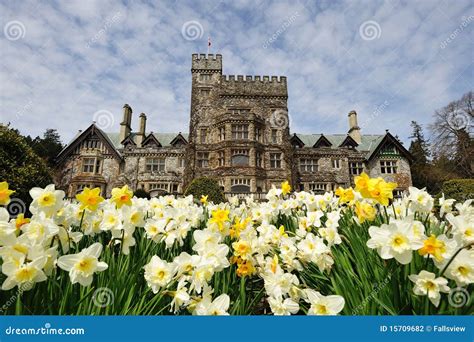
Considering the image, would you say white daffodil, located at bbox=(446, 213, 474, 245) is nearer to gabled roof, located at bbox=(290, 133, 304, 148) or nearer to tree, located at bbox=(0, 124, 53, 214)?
tree, located at bbox=(0, 124, 53, 214)

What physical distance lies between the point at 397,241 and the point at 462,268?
12.9 inches

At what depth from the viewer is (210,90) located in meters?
26.0

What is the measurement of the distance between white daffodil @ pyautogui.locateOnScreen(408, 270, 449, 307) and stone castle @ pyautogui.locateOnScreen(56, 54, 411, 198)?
2107 centimetres

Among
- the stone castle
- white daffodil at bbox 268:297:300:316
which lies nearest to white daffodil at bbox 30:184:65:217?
white daffodil at bbox 268:297:300:316

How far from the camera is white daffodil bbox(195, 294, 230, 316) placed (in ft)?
4.49

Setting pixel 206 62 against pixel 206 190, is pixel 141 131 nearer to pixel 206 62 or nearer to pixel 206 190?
pixel 206 62

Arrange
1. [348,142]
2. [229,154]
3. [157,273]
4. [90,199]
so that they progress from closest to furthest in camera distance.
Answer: [157,273] < [90,199] < [229,154] < [348,142]

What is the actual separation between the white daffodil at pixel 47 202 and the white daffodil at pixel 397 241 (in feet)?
6.44

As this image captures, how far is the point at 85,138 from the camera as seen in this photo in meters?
27.5

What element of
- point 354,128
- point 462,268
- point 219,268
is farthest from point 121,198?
point 354,128

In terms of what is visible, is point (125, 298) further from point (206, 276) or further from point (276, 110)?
point (276, 110)

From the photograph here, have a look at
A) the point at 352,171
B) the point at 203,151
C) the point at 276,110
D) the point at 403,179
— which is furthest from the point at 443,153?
the point at 203,151

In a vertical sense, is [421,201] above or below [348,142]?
below

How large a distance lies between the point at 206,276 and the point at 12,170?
11.5 metres
